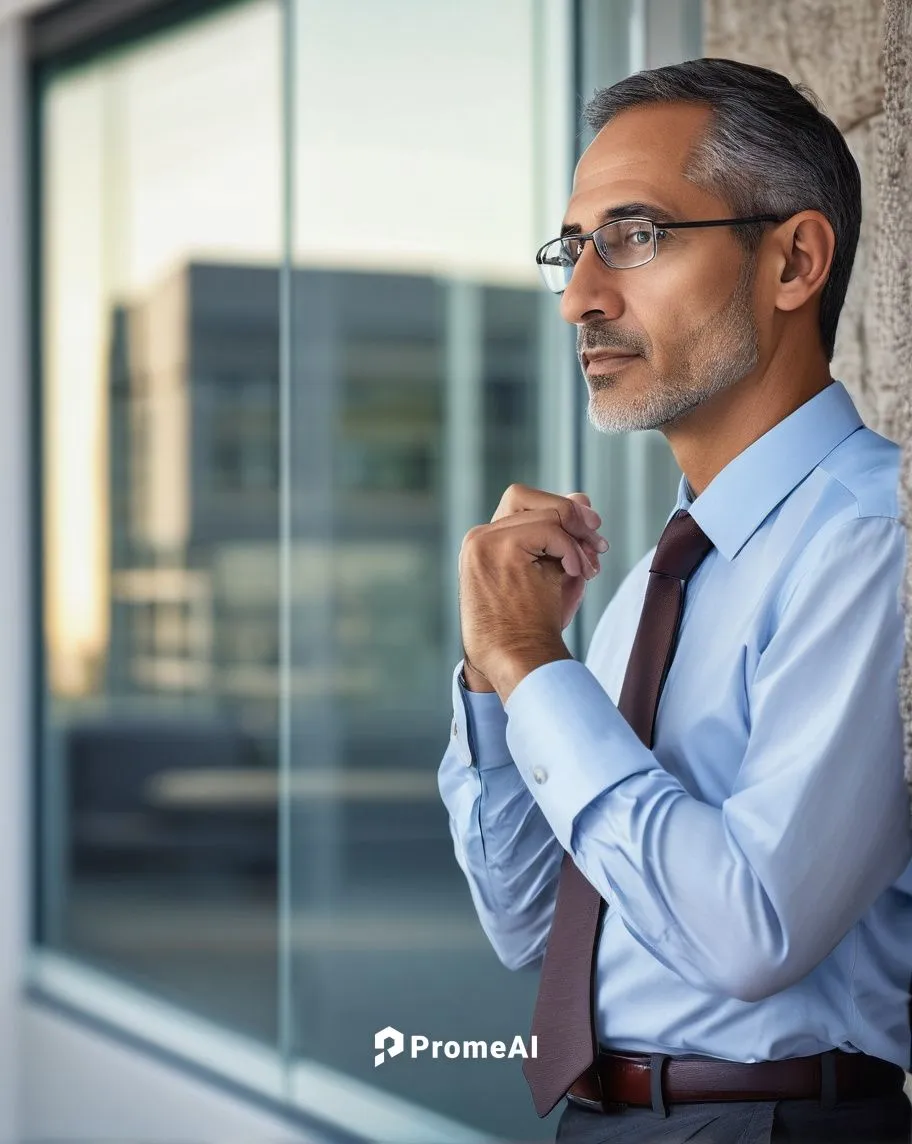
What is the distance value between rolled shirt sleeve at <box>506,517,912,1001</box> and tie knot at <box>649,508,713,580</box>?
174mm

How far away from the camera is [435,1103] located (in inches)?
95.3

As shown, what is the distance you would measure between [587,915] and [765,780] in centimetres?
31

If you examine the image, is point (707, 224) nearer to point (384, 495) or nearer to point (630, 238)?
point (630, 238)

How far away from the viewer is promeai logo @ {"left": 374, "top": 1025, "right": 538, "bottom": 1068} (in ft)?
7.17

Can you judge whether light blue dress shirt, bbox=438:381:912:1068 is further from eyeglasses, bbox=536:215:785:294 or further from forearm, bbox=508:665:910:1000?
eyeglasses, bbox=536:215:785:294

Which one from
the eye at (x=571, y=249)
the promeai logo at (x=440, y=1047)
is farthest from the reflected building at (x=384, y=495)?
the eye at (x=571, y=249)

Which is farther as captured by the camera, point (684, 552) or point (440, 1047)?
point (440, 1047)

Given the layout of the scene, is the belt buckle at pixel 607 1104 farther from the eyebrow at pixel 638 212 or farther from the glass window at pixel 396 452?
the glass window at pixel 396 452

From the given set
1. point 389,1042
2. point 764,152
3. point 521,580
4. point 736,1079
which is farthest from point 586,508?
point 389,1042

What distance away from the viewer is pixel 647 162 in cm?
119

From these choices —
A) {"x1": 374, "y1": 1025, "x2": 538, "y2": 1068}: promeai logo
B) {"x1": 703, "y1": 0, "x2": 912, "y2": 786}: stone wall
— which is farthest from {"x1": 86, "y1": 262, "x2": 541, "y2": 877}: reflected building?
{"x1": 703, "y1": 0, "x2": 912, "y2": 786}: stone wall

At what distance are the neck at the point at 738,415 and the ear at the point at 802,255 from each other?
70 millimetres

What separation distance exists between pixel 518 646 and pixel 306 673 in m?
1.74

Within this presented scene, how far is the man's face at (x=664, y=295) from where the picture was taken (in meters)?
1.17
